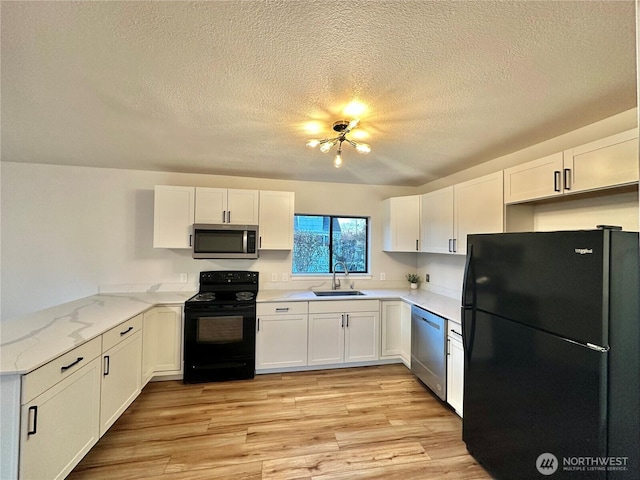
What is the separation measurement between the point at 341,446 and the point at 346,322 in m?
1.31

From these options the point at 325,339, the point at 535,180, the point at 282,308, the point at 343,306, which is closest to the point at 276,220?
the point at 282,308

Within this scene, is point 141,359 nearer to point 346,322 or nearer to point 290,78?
point 346,322

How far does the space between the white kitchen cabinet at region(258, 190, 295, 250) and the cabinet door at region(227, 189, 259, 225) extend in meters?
0.08

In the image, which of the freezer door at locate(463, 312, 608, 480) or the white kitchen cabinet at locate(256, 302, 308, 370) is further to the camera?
the white kitchen cabinet at locate(256, 302, 308, 370)

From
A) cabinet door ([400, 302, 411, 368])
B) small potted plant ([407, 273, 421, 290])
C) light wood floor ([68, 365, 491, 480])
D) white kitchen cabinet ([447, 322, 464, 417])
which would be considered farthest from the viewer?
small potted plant ([407, 273, 421, 290])

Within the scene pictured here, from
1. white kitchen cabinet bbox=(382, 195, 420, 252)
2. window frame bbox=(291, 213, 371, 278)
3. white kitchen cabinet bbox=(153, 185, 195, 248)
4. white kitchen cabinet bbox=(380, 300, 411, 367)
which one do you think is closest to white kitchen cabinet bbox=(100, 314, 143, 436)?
white kitchen cabinet bbox=(153, 185, 195, 248)

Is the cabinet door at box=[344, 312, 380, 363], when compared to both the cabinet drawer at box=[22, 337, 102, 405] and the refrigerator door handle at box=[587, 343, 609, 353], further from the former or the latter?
the cabinet drawer at box=[22, 337, 102, 405]

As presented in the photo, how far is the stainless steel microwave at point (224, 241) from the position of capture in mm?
3021

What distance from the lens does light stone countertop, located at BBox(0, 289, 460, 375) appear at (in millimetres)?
1396

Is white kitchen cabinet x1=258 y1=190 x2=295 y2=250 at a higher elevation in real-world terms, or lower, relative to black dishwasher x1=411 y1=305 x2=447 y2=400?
higher

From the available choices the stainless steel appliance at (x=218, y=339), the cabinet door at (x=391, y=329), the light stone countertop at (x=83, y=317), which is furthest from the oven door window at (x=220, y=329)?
the cabinet door at (x=391, y=329)

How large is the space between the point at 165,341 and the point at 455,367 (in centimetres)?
286

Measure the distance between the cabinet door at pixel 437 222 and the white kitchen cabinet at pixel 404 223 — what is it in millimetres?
86

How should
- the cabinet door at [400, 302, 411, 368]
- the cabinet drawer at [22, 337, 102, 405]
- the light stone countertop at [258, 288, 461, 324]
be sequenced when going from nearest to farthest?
the cabinet drawer at [22, 337, 102, 405], the light stone countertop at [258, 288, 461, 324], the cabinet door at [400, 302, 411, 368]
